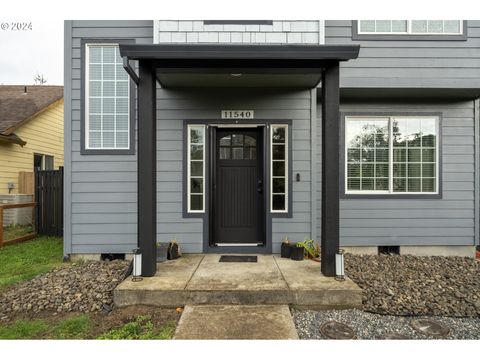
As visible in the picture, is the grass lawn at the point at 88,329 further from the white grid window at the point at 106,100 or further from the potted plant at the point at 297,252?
the white grid window at the point at 106,100

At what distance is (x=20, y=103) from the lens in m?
9.73

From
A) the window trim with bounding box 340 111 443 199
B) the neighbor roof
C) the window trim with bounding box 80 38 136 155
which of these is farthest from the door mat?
the neighbor roof

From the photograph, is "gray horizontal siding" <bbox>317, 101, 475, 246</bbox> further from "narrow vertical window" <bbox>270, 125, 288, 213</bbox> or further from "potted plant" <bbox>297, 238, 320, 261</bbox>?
"narrow vertical window" <bbox>270, 125, 288, 213</bbox>

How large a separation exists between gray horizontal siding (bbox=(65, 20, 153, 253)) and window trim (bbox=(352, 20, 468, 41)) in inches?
130

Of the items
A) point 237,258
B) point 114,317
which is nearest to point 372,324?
point 237,258

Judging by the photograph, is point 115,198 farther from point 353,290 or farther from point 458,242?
point 458,242

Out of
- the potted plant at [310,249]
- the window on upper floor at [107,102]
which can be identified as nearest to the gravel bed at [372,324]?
the potted plant at [310,249]

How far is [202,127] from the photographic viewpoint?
438cm

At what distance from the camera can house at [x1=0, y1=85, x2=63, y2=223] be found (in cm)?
761

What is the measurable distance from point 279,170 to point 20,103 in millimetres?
10365

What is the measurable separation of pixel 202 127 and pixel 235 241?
193 cm

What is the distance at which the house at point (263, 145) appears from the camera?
14.1 ft

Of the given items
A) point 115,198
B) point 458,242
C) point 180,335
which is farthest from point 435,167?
point 115,198

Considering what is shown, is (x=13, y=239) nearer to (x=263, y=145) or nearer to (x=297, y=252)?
(x=263, y=145)
